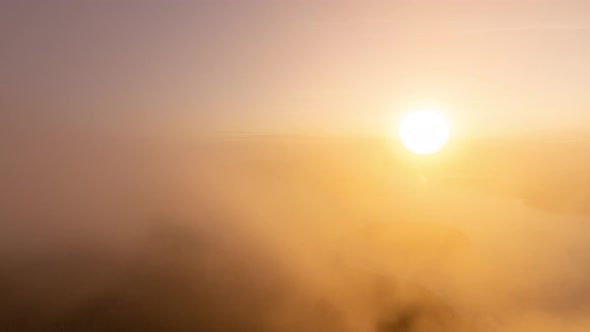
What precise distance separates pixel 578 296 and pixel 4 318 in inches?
189

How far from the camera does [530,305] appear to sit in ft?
13.3

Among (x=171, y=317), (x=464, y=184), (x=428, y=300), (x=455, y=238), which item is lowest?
(x=171, y=317)

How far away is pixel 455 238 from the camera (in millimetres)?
4043

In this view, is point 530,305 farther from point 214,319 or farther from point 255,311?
point 214,319

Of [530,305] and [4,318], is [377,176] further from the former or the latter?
[4,318]

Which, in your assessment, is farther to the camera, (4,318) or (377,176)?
(4,318)

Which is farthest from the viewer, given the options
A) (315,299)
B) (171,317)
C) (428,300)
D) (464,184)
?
(171,317)

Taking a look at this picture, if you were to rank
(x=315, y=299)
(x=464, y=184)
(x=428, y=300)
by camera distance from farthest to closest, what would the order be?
(x=315, y=299), (x=428, y=300), (x=464, y=184)

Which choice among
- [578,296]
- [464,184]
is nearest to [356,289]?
[464,184]

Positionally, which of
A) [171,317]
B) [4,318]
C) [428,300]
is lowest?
[4,318]

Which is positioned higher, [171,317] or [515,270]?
[515,270]

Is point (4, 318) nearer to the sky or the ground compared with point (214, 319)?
nearer to the ground

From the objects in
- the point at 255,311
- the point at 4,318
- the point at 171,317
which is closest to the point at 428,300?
the point at 255,311

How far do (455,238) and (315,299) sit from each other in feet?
4.40
